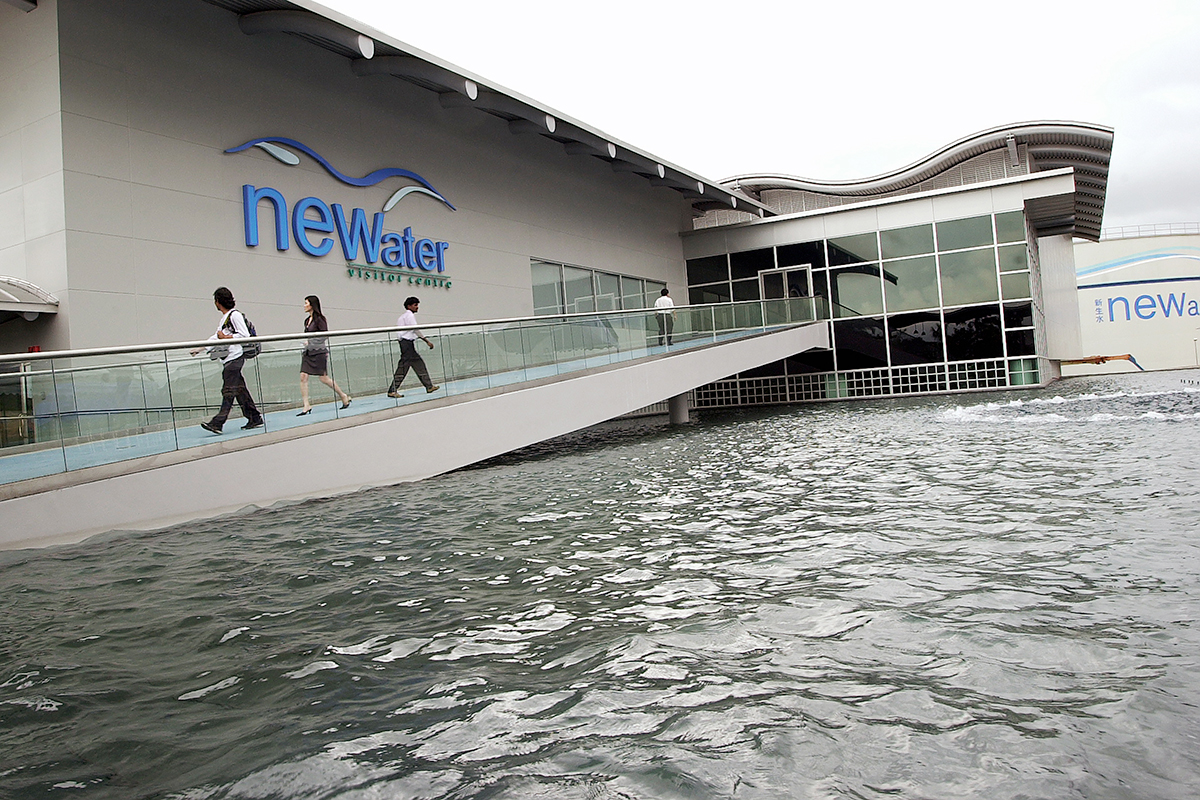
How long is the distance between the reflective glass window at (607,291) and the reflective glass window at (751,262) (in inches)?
227

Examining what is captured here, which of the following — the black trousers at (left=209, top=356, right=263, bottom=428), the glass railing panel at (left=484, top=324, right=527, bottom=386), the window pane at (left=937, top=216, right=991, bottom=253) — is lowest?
the black trousers at (left=209, top=356, right=263, bottom=428)

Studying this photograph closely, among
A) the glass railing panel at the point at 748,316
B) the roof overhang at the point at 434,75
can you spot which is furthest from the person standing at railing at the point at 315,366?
the glass railing panel at the point at 748,316

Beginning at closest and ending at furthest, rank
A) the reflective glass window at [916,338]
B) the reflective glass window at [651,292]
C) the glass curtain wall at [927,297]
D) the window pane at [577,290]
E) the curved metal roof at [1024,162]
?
the window pane at [577,290] < the glass curtain wall at [927,297] < the reflective glass window at [916,338] < the reflective glass window at [651,292] < the curved metal roof at [1024,162]

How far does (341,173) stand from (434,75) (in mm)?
2404

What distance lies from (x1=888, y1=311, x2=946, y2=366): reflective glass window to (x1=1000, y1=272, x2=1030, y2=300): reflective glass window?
1855 mm

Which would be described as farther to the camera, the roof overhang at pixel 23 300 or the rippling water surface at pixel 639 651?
the roof overhang at pixel 23 300

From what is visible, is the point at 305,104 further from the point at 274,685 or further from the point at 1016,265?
the point at 1016,265

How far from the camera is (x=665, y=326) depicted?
16.8 m

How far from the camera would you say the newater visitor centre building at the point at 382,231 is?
10930 millimetres

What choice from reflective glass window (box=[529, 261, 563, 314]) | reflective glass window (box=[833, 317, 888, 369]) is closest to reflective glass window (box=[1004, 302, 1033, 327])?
reflective glass window (box=[833, 317, 888, 369])

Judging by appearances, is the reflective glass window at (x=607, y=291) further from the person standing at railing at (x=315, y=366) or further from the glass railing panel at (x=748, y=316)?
the person standing at railing at (x=315, y=366)

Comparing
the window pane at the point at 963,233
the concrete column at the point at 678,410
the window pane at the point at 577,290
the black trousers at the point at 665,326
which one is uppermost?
the window pane at the point at 963,233

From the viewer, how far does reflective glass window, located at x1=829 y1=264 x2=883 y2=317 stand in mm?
25484

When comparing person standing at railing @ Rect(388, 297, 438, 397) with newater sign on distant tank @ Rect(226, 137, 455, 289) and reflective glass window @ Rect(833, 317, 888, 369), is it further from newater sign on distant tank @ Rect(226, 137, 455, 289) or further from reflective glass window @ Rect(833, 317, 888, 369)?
reflective glass window @ Rect(833, 317, 888, 369)
